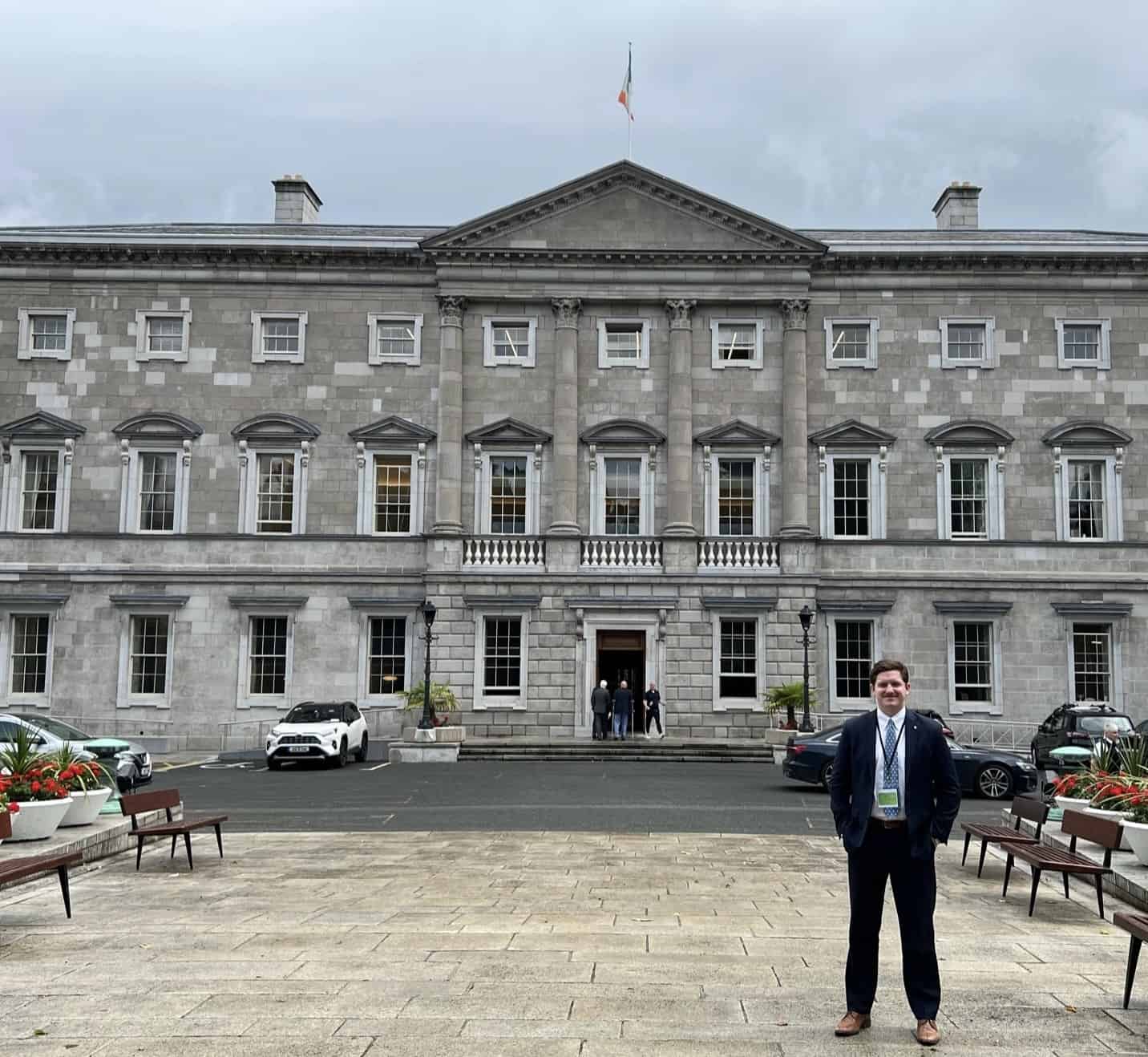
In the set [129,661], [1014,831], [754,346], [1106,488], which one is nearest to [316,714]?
[129,661]

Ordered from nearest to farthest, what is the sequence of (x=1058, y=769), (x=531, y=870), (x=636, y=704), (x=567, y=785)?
1. (x=531, y=870)
2. (x=567, y=785)
3. (x=1058, y=769)
4. (x=636, y=704)

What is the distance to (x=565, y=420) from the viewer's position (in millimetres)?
36844

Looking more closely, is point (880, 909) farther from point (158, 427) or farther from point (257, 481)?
point (158, 427)

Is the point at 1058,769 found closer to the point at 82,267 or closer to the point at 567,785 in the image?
the point at 567,785

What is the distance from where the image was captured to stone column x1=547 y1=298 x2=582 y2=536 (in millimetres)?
36469

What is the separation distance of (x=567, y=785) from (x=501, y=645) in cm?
1165

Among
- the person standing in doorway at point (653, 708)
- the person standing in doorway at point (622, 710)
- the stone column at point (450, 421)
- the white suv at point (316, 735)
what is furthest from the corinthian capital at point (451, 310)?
the person standing in doorway at point (653, 708)

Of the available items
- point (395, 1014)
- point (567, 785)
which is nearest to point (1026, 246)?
point (567, 785)

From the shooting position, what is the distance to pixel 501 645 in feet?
119

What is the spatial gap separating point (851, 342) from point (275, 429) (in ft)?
57.5

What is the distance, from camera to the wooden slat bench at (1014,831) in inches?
533

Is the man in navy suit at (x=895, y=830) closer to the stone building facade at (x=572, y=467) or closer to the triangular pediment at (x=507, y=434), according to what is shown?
the stone building facade at (x=572, y=467)

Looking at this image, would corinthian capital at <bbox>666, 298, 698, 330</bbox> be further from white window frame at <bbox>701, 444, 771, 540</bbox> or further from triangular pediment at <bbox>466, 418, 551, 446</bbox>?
triangular pediment at <bbox>466, 418, 551, 446</bbox>

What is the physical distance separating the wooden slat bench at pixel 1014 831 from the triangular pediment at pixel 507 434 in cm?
2305
